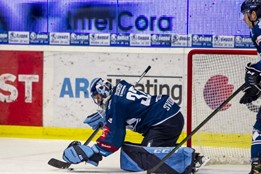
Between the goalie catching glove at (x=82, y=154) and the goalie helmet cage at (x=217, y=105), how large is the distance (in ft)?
3.10

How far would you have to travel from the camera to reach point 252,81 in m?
7.15

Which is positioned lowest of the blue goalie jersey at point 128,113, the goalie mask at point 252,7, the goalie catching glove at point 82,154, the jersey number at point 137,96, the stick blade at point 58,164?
the stick blade at point 58,164

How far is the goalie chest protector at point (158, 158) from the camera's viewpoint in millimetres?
7387

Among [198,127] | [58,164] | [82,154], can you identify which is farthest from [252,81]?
[58,164]

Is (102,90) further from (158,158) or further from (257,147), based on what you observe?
(257,147)

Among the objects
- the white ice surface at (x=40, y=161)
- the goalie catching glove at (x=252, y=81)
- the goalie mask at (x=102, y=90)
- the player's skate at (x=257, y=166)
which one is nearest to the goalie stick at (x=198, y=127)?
the goalie catching glove at (x=252, y=81)

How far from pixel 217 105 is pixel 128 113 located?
0.93 metres

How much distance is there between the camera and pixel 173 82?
939 centimetres

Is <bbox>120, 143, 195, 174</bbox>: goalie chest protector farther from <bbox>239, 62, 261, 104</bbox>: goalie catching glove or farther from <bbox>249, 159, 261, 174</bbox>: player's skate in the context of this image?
<bbox>239, 62, 261, 104</bbox>: goalie catching glove

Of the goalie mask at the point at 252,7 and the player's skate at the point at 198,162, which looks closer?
the goalie mask at the point at 252,7

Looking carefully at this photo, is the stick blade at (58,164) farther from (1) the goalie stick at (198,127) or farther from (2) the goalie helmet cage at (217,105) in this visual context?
(2) the goalie helmet cage at (217,105)

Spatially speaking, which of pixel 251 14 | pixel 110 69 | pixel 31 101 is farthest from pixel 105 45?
pixel 251 14

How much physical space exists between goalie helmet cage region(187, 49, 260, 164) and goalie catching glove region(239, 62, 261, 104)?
0.78 metres

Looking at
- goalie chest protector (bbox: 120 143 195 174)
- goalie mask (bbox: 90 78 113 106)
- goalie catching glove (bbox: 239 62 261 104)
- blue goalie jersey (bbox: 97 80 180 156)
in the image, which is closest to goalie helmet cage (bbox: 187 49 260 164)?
blue goalie jersey (bbox: 97 80 180 156)
